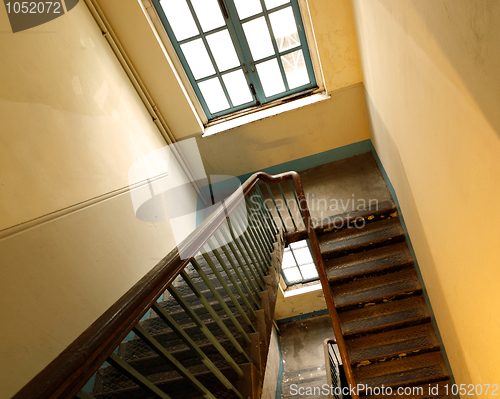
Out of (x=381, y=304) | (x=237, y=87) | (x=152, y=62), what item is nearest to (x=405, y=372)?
(x=381, y=304)

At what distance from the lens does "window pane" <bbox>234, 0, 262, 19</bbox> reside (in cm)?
400

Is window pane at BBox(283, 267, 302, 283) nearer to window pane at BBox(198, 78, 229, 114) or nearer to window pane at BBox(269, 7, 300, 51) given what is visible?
window pane at BBox(198, 78, 229, 114)

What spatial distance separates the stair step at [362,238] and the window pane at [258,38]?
2650mm

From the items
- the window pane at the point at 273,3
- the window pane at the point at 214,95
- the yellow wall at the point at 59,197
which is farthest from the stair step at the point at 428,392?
the window pane at the point at 273,3

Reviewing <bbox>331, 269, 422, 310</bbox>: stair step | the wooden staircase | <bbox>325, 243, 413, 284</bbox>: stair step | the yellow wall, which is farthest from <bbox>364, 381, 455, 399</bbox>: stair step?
the yellow wall

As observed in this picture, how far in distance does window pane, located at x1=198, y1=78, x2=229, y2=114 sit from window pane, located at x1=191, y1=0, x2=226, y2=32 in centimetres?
69

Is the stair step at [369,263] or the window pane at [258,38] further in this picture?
the window pane at [258,38]

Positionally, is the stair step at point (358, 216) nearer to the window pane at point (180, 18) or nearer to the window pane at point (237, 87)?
the window pane at point (237, 87)

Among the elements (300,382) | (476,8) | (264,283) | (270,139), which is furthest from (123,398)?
(300,382)

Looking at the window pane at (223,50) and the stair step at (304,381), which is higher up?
the window pane at (223,50)

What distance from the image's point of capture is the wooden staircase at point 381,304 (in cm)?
298

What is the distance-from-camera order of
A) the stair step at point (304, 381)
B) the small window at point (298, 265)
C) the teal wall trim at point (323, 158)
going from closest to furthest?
the teal wall trim at point (323, 158) < the stair step at point (304, 381) < the small window at point (298, 265)

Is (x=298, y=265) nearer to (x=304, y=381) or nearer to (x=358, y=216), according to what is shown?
(x=304, y=381)

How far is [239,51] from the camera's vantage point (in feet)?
14.1
